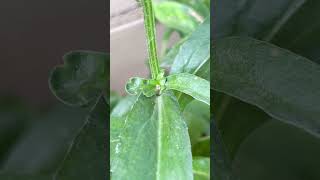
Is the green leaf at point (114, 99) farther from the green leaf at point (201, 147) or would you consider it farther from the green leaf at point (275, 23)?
the green leaf at point (275, 23)

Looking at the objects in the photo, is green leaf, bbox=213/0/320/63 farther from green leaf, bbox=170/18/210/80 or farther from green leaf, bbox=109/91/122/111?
green leaf, bbox=109/91/122/111

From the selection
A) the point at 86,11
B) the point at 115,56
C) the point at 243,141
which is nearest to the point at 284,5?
the point at 243,141

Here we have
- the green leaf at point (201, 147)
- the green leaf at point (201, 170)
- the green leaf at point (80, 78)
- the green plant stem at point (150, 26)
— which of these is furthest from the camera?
the green leaf at point (201, 147)

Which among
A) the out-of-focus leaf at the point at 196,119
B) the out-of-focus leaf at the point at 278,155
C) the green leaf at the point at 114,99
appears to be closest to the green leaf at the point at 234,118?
the out-of-focus leaf at the point at 278,155

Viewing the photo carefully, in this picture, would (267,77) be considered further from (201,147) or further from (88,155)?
(201,147)

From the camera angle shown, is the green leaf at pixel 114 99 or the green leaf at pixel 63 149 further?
the green leaf at pixel 114 99

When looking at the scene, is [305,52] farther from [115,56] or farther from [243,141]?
[115,56]

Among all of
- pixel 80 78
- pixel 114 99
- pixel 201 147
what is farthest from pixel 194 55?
pixel 114 99
